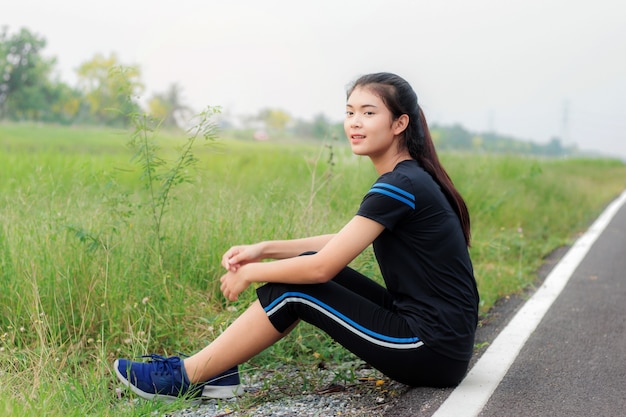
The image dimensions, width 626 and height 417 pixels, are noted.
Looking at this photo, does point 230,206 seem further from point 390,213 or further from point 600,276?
point 600,276

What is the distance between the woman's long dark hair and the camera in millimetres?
3186

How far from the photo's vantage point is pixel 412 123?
10.6ft

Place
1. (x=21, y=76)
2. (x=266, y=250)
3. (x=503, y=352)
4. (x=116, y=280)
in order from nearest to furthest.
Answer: (x=266, y=250), (x=503, y=352), (x=116, y=280), (x=21, y=76)

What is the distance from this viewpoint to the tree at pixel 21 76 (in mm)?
56625

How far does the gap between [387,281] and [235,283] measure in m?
0.67

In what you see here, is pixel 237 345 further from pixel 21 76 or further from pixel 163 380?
pixel 21 76

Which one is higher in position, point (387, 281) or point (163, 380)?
point (387, 281)

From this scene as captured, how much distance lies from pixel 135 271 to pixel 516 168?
933 centimetres

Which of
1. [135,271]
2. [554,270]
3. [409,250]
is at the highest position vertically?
[409,250]

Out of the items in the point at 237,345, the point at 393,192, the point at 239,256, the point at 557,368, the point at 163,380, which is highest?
the point at 393,192

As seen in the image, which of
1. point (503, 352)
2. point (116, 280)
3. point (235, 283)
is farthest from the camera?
point (116, 280)

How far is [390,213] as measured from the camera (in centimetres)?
302

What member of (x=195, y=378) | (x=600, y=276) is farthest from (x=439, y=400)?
(x=600, y=276)

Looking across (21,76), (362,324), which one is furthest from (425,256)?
(21,76)
